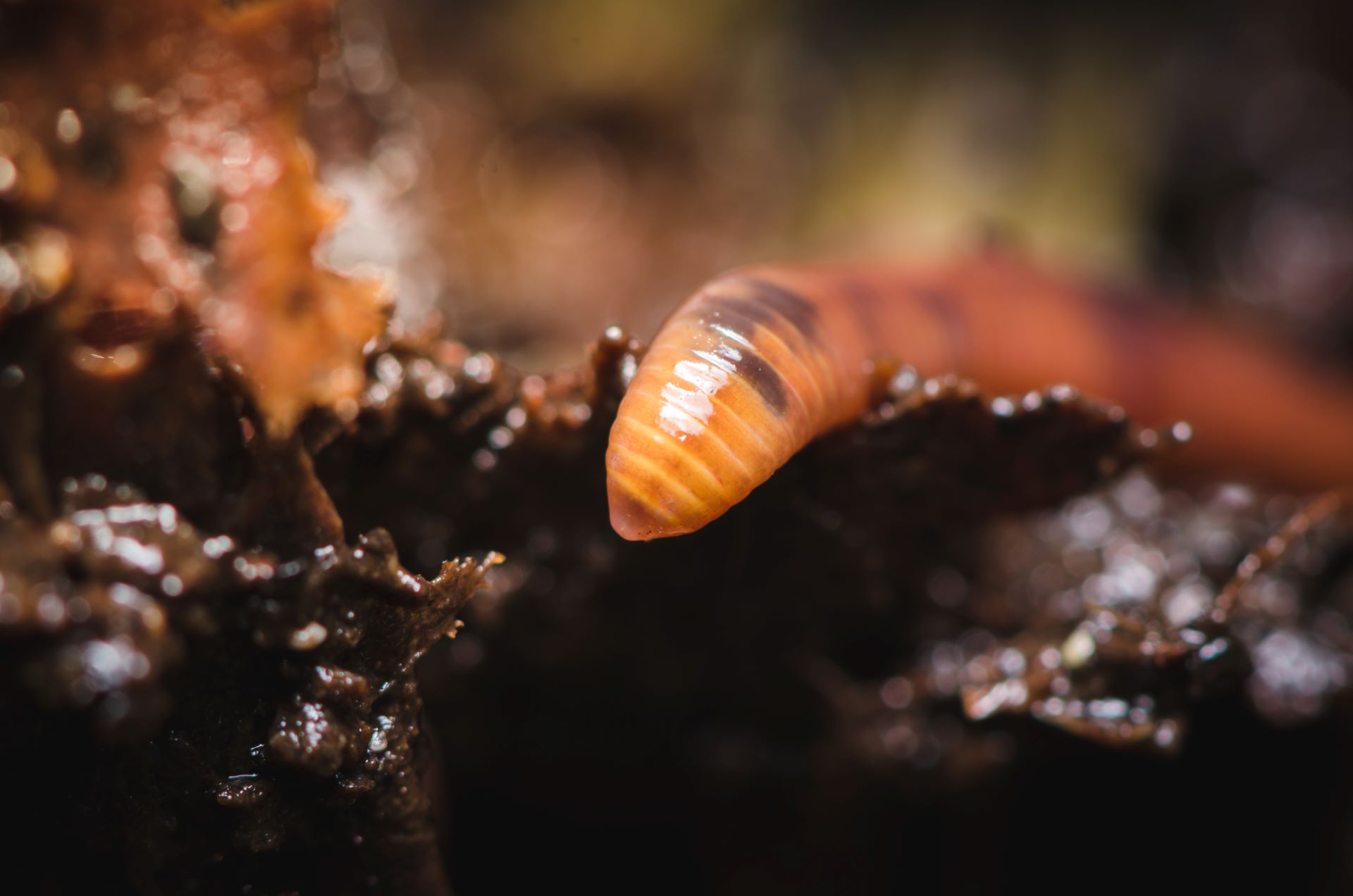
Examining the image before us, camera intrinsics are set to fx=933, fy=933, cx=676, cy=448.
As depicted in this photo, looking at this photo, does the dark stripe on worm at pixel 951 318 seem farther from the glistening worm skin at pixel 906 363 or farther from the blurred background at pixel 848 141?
the blurred background at pixel 848 141

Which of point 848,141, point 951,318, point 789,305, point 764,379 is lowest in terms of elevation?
point 764,379

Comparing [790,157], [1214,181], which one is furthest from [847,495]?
[1214,181]

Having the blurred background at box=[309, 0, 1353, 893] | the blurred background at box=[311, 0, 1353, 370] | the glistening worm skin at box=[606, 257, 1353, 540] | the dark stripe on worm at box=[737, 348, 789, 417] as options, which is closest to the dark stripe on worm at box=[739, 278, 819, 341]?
the glistening worm skin at box=[606, 257, 1353, 540]

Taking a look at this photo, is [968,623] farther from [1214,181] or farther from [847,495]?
[1214,181]

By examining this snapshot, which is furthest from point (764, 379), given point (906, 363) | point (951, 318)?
point (951, 318)

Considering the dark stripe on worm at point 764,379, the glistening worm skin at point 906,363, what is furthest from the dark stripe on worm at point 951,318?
the dark stripe on worm at point 764,379

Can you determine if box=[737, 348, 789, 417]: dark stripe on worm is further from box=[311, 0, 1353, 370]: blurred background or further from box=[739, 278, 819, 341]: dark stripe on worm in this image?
box=[311, 0, 1353, 370]: blurred background

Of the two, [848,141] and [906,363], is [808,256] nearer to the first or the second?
[848,141]
